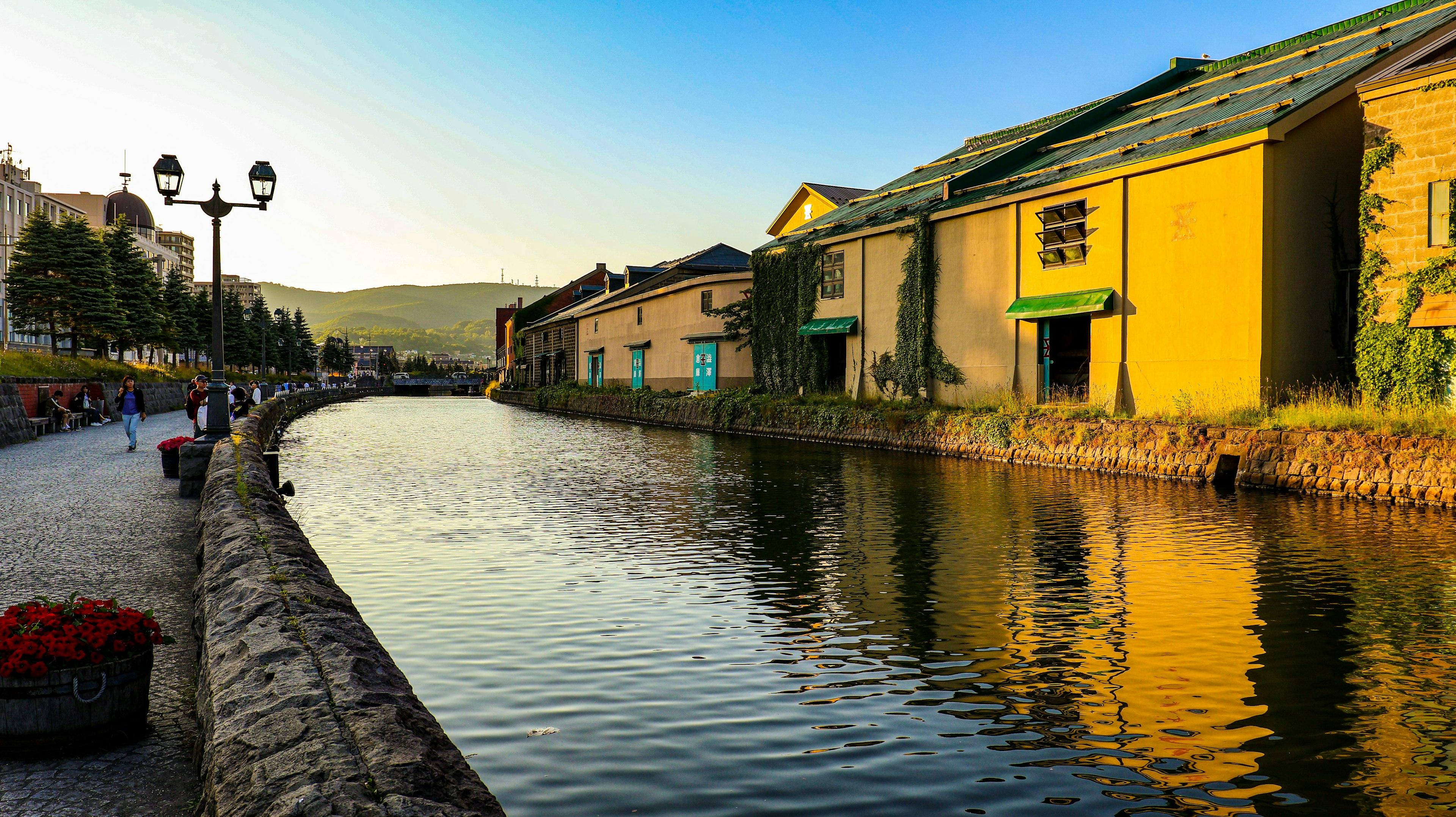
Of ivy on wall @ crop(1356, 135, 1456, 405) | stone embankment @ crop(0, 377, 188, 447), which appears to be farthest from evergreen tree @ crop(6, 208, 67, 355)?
ivy on wall @ crop(1356, 135, 1456, 405)

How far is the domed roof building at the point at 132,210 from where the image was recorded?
519 feet

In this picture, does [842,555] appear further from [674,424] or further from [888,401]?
[674,424]

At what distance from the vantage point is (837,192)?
2202 inches

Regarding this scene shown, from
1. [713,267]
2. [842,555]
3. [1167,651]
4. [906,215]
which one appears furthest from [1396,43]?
[713,267]

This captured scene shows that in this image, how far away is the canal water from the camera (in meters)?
5.41

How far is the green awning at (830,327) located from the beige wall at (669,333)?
838 centimetres

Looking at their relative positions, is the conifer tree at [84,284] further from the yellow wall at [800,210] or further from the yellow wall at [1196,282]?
the yellow wall at [1196,282]

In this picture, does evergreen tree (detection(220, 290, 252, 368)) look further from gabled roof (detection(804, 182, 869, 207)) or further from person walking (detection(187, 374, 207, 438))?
person walking (detection(187, 374, 207, 438))

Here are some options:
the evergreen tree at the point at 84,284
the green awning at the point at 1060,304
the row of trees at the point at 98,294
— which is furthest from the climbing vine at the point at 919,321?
the evergreen tree at the point at 84,284

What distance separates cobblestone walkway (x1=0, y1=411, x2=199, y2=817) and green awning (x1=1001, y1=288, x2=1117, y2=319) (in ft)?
69.8

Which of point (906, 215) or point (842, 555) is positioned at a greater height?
point (906, 215)

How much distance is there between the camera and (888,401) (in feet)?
109

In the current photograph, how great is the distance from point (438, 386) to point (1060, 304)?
120m

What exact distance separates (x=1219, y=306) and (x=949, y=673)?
19064 mm
